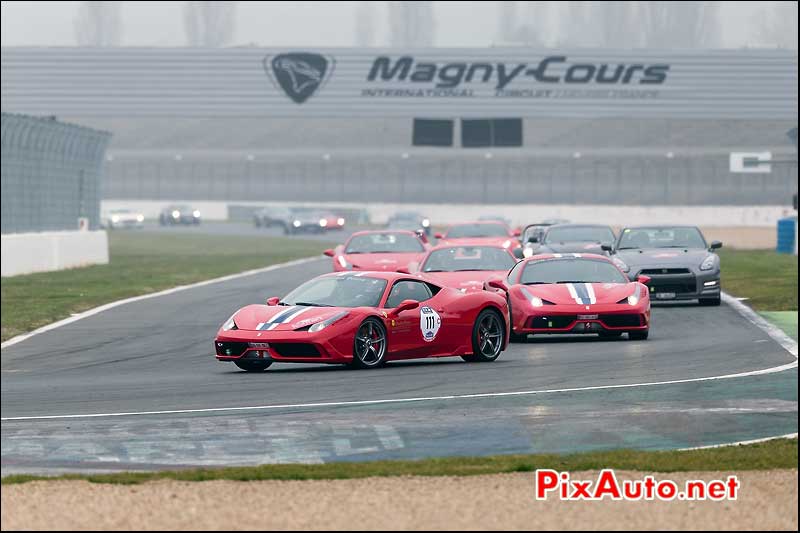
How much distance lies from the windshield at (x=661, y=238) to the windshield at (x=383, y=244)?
4.36 m

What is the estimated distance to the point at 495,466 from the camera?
10.3 meters

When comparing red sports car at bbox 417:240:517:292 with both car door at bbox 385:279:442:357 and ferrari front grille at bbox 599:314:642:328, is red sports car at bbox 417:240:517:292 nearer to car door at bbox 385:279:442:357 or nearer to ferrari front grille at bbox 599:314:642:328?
ferrari front grille at bbox 599:314:642:328

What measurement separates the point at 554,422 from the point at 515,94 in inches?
1984

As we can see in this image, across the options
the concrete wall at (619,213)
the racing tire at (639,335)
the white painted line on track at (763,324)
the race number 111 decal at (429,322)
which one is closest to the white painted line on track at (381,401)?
the race number 111 decal at (429,322)

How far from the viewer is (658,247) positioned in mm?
26438

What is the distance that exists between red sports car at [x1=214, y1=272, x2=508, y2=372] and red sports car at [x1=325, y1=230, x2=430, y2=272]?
425 inches

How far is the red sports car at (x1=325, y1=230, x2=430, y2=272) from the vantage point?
28750 millimetres

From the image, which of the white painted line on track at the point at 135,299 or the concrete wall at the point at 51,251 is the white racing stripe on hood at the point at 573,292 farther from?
the concrete wall at the point at 51,251

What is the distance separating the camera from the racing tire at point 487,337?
17.5 m

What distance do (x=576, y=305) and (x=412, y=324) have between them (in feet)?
10.5

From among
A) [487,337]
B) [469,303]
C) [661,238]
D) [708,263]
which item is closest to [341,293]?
[469,303]

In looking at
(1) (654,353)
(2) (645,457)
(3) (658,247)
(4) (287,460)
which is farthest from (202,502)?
(3) (658,247)

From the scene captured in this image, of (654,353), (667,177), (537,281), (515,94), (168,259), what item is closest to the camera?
(654,353)

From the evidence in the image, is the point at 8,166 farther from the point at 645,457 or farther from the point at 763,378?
the point at 645,457
